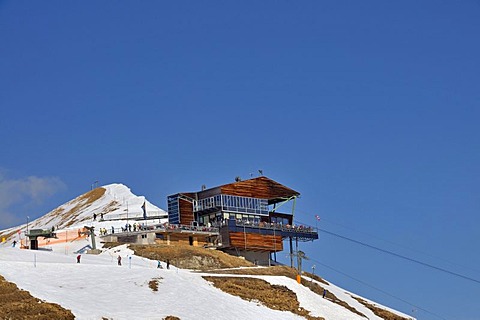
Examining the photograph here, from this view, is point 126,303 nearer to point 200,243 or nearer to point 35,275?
point 35,275

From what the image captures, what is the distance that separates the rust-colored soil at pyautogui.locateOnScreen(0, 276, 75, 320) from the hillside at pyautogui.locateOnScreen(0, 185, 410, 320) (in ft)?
0.64

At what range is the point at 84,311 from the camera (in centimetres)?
A: 5381

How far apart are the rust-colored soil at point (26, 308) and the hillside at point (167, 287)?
19cm

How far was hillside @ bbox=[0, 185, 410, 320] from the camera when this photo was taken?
190 feet

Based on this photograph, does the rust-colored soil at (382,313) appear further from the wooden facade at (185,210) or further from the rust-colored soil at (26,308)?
the rust-colored soil at (26,308)

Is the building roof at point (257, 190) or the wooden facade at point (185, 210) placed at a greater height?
the building roof at point (257, 190)

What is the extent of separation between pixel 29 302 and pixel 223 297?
1857 cm

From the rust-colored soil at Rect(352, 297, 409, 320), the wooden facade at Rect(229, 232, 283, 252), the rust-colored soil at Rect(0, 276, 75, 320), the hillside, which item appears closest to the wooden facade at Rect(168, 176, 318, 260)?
the wooden facade at Rect(229, 232, 283, 252)

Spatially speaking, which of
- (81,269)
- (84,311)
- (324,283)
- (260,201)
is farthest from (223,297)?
(260,201)

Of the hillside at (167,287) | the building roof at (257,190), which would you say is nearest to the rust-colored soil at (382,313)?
the hillside at (167,287)

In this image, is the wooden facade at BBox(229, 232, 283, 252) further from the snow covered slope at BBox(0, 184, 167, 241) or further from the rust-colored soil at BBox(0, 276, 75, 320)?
the rust-colored soil at BBox(0, 276, 75, 320)

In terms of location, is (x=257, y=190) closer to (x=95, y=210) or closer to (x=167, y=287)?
(x=95, y=210)

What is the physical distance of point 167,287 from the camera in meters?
65.7

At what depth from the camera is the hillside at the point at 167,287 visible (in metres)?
58.0
